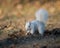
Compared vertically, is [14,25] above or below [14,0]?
below

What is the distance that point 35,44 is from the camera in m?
9.14

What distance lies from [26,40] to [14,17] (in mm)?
4044

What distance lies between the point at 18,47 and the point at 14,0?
7438 mm

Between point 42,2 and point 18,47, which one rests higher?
point 42,2

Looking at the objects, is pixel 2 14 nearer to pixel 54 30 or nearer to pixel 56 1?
pixel 56 1

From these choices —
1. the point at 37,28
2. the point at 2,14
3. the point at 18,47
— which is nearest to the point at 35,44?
the point at 18,47

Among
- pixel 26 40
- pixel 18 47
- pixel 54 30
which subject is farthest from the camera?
pixel 54 30

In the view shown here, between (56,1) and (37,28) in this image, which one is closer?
(37,28)

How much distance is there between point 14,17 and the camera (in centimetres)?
1363

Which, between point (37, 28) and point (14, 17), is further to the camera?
point (14, 17)

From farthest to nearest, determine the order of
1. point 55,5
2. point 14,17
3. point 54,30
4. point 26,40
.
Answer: point 55,5 → point 14,17 → point 54,30 → point 26,40

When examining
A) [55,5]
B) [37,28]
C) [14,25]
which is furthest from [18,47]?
[55,5]

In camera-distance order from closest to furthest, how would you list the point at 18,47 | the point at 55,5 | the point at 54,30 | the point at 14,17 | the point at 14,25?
the point at 18,47
the point at 54,30
the point at 14,25
the point at 14,17
the point at 55,5

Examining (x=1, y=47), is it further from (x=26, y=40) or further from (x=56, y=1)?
(x=56, y=1)
